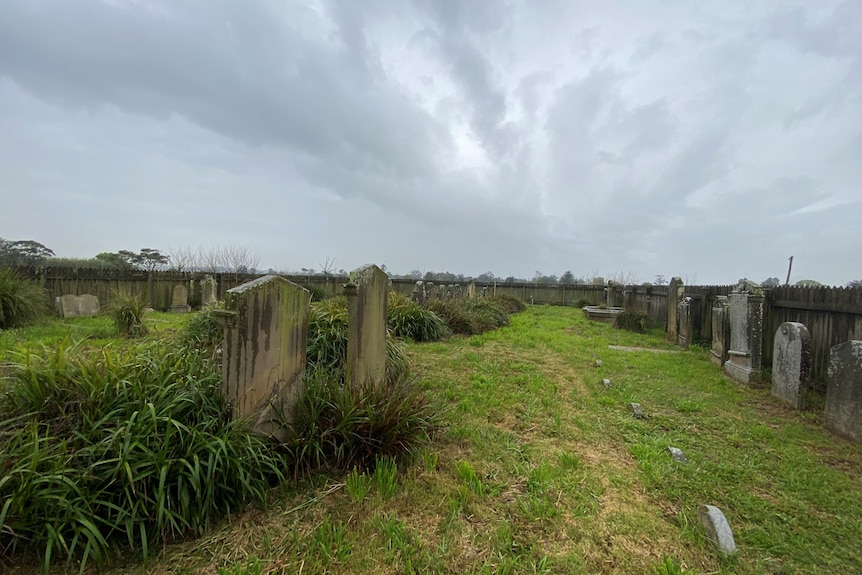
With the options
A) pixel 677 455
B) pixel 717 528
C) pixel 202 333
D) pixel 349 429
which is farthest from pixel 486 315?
pixel 717 528

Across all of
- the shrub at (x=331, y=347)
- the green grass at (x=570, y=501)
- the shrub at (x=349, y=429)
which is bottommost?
the green grass at (x=570, y=501)

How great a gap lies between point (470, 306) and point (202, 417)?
888cm

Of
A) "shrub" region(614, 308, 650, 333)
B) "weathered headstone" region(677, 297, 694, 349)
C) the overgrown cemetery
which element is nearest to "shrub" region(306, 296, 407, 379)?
the overgrown cemetery

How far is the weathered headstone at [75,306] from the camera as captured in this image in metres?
9.34

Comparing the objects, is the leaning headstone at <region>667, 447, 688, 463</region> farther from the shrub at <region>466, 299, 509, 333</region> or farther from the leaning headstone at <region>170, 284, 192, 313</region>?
the leaning headstone at <region>170, 284, 192, 313</region>

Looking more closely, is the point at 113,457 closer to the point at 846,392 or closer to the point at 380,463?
the point at 380,463

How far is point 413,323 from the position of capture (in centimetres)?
762

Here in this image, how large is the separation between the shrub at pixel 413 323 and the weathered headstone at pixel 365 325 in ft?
11.5

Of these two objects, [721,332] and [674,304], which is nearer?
[721,332]

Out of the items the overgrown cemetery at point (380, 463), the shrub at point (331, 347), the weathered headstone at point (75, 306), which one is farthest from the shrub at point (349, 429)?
the weathered headstone at point (75, 306)

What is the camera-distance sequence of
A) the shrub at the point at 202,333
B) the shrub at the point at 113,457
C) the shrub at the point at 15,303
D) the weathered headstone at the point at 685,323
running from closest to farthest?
the shrub at the point at 113,457
the shrub at the point at 202,333
the shrub at the point at 15,303
the weathered headstone at the point at 685,323

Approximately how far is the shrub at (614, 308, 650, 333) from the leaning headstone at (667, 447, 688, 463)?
27.1 ft

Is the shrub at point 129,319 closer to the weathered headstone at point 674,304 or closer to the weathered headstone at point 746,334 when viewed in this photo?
the weathered headstone at point 746,334

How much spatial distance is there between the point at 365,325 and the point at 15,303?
8013mm
